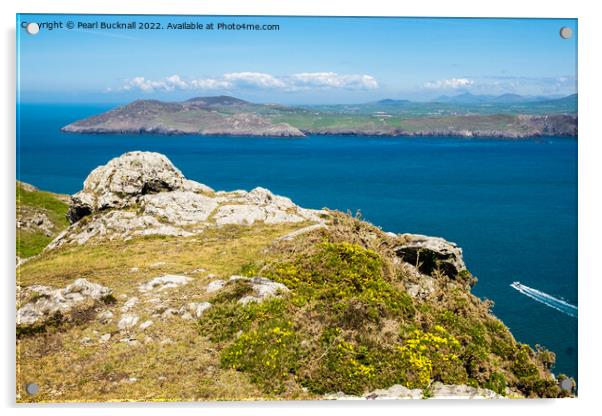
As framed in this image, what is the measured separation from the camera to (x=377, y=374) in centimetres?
1085

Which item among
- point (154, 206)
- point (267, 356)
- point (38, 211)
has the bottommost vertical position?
point (267, 356)

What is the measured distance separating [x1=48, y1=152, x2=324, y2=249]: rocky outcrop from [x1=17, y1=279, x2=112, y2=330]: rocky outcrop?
14.7 feet

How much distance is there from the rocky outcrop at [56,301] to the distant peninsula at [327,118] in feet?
29.8

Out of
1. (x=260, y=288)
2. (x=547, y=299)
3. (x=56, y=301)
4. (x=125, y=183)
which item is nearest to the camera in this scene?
(x=56, y=301)

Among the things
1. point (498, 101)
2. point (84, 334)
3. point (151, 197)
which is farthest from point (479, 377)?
point (151, 197)

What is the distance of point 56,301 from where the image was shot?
12.1 metres

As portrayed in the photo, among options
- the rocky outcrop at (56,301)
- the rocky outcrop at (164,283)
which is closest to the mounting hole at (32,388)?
the rocky outcrop at (56,301)

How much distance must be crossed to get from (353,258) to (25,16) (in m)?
9.76

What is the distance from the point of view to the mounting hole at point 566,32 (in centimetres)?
1394

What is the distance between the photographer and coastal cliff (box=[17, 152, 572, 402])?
35.5 ft

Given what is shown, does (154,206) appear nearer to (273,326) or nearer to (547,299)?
(273,326)

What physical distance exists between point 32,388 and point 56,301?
1869 millimetres

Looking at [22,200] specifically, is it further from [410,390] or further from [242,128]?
[410,390]

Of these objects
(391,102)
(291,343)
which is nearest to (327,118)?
(391,102)
